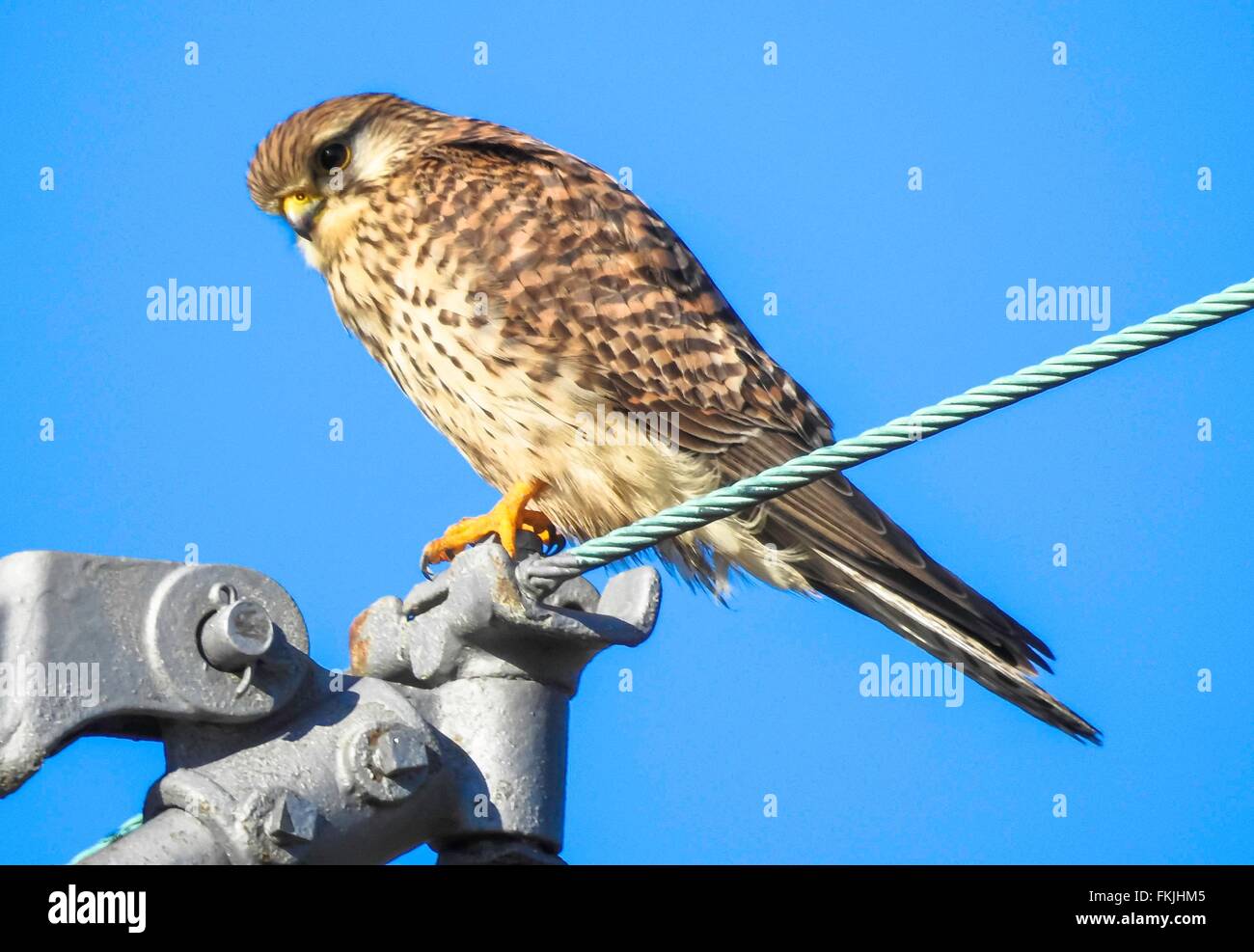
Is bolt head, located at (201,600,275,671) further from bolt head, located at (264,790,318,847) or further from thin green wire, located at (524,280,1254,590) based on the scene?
thin green wire, located at (524,280,1254,590)

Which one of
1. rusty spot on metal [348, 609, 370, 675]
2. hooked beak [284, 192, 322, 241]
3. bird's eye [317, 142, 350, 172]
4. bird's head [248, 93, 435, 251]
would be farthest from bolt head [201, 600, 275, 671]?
bird's eye [317, 142, 350, 172]

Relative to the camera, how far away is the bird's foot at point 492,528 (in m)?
4.52

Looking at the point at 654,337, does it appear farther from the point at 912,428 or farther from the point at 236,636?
the point at 236,636

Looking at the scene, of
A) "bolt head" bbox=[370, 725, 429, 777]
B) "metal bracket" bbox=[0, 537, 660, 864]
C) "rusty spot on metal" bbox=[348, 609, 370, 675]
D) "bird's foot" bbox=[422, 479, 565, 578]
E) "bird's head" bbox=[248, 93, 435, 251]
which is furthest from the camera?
"bird's head" bbox=[248, 93, 435, 251]

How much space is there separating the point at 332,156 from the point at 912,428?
3.22 meters

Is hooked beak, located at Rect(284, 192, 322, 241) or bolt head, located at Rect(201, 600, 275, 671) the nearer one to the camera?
bolt head, located at Rect(201, 600, 275, 671)

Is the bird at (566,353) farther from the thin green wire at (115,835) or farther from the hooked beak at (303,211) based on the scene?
the thin green wire at (115,835)

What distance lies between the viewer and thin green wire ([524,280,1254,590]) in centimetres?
256

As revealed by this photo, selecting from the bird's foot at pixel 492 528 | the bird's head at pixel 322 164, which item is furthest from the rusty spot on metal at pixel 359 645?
the bird's head at pixel 322 164

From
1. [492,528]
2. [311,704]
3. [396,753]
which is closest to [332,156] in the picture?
[492,528]

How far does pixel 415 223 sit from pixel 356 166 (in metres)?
0.45

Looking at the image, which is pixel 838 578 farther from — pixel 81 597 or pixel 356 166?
pixel 81 597

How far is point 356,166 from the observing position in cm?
542

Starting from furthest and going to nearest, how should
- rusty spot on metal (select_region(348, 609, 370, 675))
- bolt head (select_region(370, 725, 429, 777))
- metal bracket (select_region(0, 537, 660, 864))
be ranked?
rusty spot on metal (select_region(348, 609, 370, 675)), bolt head (select_region(370, 725, 429, 777)), metal bracket (select_region(0, 537, 660, 864))
